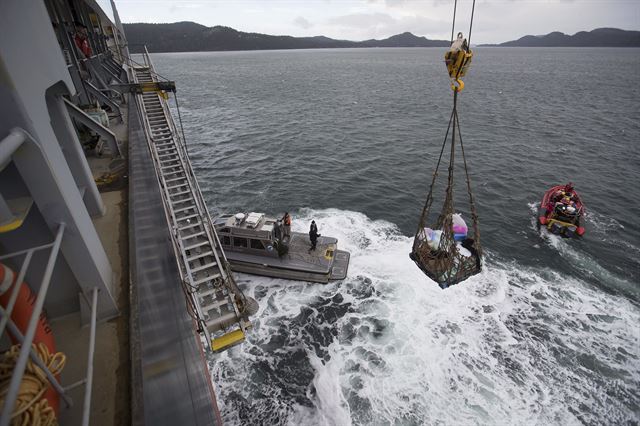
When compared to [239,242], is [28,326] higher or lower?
higher

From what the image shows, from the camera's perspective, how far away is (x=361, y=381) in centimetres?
1262

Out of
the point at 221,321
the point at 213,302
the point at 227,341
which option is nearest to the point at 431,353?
the point at 227,341

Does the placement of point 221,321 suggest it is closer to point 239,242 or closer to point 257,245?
point 257,245

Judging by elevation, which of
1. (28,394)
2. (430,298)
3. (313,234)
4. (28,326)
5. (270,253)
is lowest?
(430,298)

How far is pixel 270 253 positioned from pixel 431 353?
9401 mm

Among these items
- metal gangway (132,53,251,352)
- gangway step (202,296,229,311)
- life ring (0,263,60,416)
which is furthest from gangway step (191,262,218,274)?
life ring (0,263,60,416)

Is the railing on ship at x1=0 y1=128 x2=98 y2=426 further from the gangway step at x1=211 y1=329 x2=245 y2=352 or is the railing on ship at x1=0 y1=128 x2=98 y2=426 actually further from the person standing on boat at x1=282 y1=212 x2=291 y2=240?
the person standing on boat at x1=282 y1=212 x2=291 y2=240

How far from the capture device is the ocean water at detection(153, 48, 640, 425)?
12.1m

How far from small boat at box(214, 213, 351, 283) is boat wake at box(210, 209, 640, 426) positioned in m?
0.74

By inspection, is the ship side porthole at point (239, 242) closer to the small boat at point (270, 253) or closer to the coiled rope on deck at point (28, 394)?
the small boat at point (270, 253)

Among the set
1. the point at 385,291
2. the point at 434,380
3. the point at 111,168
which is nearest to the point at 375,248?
the point at 385,291

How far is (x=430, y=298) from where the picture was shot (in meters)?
16.7

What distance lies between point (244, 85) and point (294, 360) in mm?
89945

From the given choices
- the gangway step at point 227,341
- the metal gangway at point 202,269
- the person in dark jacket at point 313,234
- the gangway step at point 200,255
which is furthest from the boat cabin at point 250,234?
the gangway step at point 227,341
